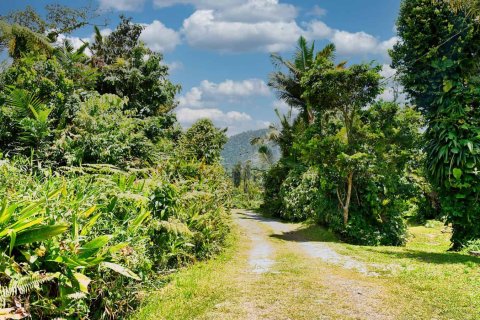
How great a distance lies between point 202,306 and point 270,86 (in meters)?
24.7

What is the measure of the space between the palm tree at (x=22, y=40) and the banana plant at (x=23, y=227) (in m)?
14.5

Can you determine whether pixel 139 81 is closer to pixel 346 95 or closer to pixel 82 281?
pixel 346 95

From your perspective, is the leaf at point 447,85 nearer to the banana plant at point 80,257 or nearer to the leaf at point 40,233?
the banana plant at point 80,257

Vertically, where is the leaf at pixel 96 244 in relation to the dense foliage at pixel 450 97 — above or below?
below

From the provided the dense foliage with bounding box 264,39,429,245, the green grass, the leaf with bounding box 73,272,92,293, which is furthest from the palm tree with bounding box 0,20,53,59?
the leaf with bounding box 73,272,92,293

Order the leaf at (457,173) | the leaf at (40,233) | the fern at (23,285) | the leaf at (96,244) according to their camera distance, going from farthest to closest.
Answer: the leaf at (457,173)
the leaf at (96,244)
the leaf at (40,233)
the fern at (23,285)

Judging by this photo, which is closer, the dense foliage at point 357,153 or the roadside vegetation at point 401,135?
the roadside vegetation at point 401,135

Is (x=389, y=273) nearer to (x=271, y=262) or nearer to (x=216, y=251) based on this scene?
(x=271, y=262)

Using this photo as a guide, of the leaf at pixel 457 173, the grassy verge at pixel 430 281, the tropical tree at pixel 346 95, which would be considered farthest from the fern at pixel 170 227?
the tropical tree at pixel 346 95

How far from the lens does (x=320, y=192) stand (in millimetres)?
17641

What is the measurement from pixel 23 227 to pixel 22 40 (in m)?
16.7

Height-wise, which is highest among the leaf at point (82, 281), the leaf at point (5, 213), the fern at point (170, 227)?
the leaf at point (5, 213)

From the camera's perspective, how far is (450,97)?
12055mm

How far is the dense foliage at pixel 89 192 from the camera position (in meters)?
4.26
